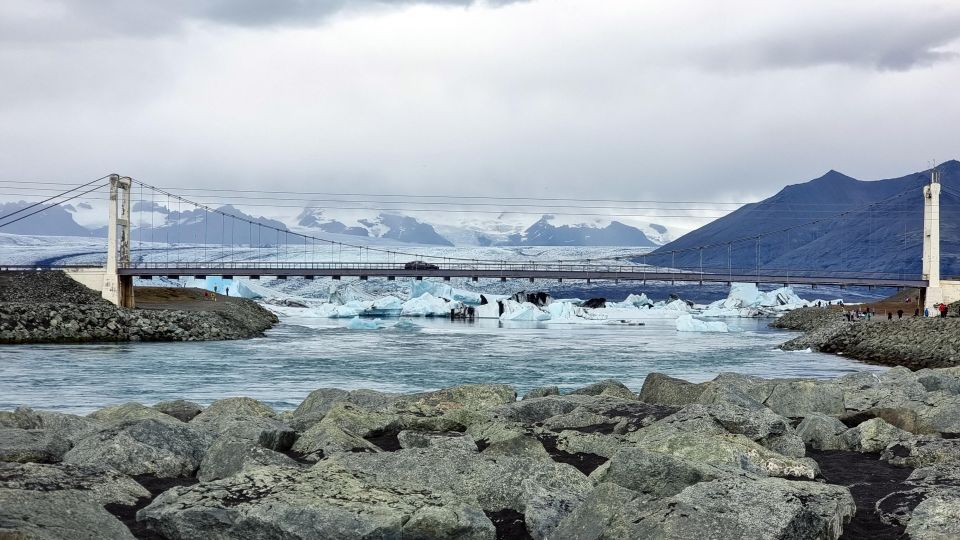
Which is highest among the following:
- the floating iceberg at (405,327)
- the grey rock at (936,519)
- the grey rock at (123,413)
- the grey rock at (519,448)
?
the grey rock at (519,448)

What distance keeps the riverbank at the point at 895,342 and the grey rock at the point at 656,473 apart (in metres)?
29.2

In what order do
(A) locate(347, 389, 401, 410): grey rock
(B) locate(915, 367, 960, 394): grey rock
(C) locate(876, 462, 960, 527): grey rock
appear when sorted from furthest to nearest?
1. (B) locate(915, 367, 960, 394): grey rock
2. (A) locate(347, 389, 401, 410): grey rock
3. (C) locate(876, 462, 960, 527): grey rock

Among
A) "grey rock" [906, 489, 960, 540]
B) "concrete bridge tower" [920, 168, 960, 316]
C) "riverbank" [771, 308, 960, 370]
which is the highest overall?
"concrete bridge tower" [920, 168, 960, 316]

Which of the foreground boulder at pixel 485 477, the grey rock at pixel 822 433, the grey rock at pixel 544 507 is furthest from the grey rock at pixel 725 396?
the grey rock at pixel 544 507

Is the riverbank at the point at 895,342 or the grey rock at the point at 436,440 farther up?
the grey rock at the point at 436,440

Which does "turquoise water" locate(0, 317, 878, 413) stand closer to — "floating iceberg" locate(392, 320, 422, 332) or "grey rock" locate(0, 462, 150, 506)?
"floating iceberg" locate(392, 320, 422, 332)

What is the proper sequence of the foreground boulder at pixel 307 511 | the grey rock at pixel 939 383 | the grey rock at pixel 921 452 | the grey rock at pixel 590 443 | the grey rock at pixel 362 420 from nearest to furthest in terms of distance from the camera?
the foreground boulder at pixel 307 511 < the grey rock at pixel 921 452 < the grey rock at pixel 590 443 < the grey rock at pixel 362 420 < the grey rock at pixel 939 383

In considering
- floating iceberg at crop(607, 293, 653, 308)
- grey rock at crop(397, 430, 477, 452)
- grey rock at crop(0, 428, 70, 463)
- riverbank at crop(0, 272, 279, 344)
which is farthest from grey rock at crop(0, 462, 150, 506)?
floating iceberg at crop(607, 293, 653, 308)

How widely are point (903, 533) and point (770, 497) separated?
1096 millimetres

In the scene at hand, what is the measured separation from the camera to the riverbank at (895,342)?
119 feet

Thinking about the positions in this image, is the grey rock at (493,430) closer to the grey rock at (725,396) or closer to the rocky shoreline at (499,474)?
the rocky shoreline at (499,474)

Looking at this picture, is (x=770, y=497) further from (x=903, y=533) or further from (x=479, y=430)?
(x=479, y=430)

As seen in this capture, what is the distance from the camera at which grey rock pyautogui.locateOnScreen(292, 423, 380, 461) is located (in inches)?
349

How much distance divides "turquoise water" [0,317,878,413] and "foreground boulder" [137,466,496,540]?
49.0ft
